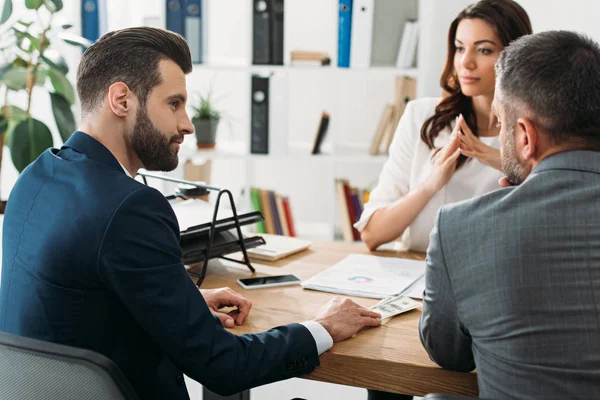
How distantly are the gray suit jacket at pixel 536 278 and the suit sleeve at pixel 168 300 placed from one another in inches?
15.6

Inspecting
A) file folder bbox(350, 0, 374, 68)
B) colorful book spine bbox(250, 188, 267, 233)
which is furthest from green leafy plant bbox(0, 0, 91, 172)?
file folder bbox(350, 0, 374, 68)

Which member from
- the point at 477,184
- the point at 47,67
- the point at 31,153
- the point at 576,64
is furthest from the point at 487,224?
the point at 47,67

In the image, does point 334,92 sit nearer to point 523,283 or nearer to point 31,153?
point 31,153

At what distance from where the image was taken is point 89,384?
3.34 feet

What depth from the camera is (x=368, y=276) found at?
1.83 metres

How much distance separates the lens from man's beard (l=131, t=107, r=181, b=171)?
1.34 m

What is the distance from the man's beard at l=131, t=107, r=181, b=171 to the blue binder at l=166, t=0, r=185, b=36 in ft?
7.11

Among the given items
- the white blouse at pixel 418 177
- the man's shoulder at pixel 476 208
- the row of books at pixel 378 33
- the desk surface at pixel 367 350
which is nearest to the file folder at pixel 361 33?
the row of books at pixel 378 33

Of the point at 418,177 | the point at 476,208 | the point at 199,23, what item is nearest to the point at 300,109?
the point at 199,23

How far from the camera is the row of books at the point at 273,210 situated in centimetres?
362

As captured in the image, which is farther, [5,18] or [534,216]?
[5,18]

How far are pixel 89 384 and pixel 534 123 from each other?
805 millimetres

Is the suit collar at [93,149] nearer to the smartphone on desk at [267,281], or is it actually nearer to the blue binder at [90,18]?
Result: the smartphone on desk at [267,281]

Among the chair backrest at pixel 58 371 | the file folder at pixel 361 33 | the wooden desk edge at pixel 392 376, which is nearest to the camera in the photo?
the chair backrest at pixel 58 371
